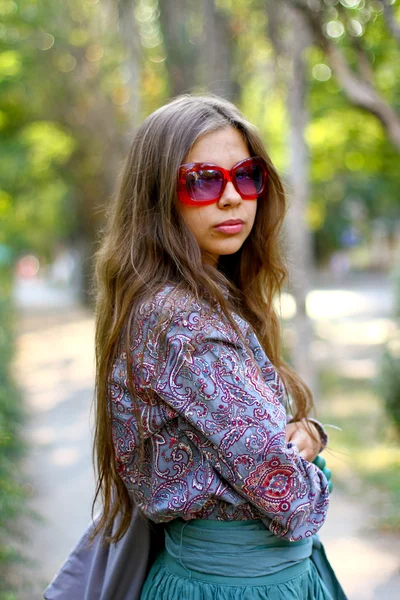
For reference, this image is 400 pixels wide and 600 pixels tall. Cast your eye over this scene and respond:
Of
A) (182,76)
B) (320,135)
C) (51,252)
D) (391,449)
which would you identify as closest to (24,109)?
(320,135)

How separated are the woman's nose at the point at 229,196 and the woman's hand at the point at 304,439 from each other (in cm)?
57

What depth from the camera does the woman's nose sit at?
1.81 metres

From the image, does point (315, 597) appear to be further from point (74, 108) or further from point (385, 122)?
point (74, 108)

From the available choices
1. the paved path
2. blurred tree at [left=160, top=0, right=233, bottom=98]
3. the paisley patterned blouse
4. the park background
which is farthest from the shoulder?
blurred tree at [left=160, top=0, right=233, bottom=98]

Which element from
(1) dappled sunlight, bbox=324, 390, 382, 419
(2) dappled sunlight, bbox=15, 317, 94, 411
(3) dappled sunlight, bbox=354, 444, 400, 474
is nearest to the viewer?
(3) dappled sunlight, bbox=354, 444, 400, 474

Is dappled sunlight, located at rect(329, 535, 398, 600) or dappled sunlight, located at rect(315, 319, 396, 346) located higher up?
dappled sunlight, located at rect(329, 535, 398, 600)

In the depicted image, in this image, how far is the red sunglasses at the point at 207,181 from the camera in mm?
1780

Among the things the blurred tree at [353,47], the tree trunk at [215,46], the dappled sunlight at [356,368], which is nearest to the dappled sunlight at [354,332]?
the dappled sunlight at [356,368]

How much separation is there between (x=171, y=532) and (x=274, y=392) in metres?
0.44

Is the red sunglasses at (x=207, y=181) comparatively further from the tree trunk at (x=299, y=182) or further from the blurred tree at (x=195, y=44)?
the blurred tree at (x=195, y=44)

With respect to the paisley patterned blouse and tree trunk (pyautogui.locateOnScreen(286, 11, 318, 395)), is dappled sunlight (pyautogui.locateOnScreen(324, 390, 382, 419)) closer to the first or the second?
tree trunk (pyautogui.locateOnScreen(286, 11, 318, 395))

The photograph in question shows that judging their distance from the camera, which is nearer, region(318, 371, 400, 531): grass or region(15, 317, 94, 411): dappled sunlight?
region(318, 371, 400, 531): grass

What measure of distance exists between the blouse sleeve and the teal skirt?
0.10 m

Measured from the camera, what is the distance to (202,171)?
70.2 inches
